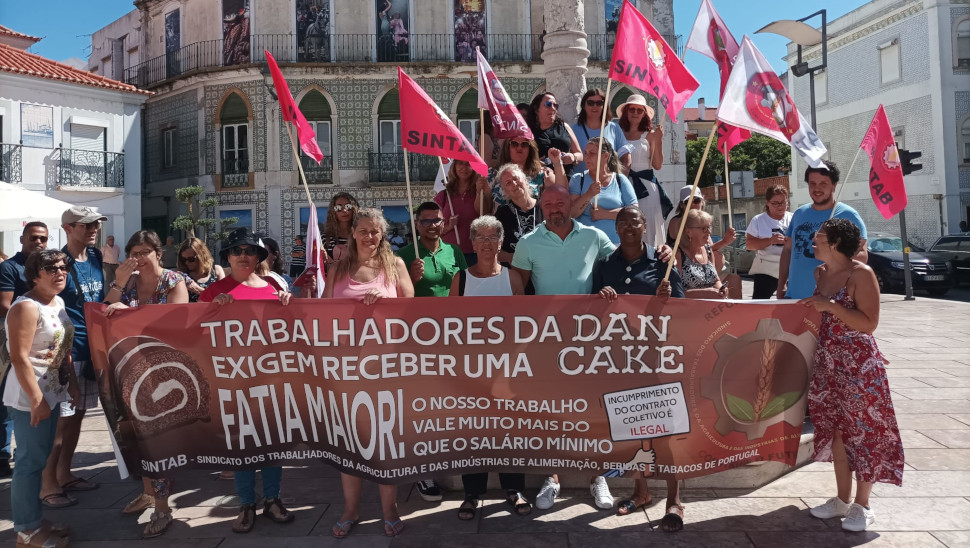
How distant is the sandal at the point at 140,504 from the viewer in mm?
4637

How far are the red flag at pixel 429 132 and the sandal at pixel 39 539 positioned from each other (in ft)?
10.3

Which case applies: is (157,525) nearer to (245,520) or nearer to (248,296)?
(245,520)

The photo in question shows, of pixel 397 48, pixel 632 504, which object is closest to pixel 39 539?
pixel 632 504

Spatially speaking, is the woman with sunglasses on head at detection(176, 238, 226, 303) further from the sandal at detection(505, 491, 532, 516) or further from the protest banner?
the sandal at detection(505, 491, 532, 516)

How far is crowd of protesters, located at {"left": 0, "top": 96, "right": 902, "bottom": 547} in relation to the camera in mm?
4113

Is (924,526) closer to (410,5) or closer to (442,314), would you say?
(442,314)

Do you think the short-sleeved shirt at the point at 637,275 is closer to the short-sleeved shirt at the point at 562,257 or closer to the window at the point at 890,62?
the short-sleeved shirt at the point at 562,257

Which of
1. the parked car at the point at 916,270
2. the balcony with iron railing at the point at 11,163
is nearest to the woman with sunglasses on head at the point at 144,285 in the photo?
the parked car at the point at 916,270

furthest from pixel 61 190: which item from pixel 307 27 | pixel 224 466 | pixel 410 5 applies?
pixel 224 466

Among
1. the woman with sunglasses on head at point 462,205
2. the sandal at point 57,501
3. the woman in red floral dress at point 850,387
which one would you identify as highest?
the woman with sunglasses on head at point 462,205

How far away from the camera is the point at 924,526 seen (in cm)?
414

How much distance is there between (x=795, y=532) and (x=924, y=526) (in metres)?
0.73

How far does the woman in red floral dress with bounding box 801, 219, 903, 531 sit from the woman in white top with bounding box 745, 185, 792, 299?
2.05 m

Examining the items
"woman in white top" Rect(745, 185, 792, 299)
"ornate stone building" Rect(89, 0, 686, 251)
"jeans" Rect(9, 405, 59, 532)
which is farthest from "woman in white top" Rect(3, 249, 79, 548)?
"ornate stone building" Rect(89, 0, 686, 251)
